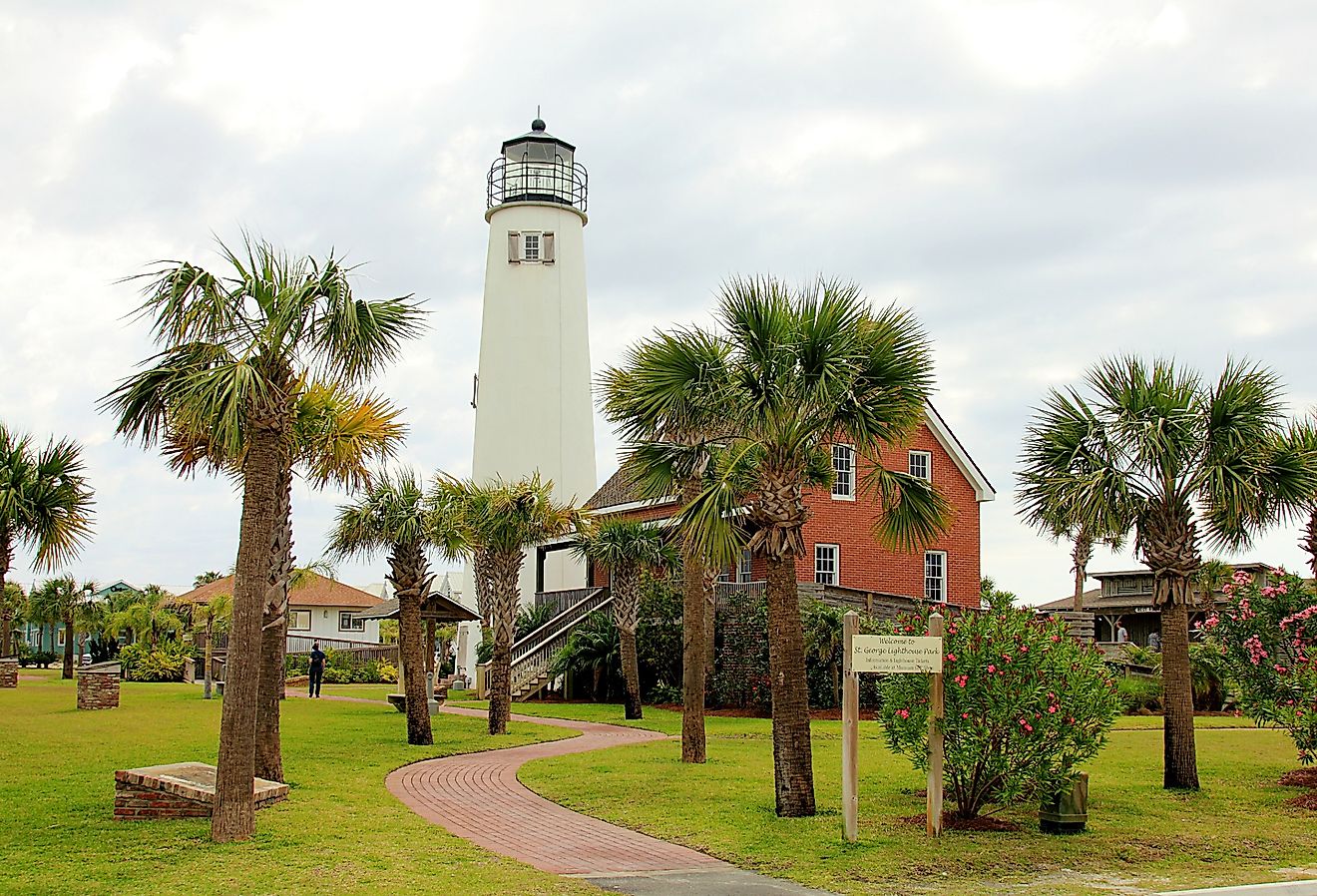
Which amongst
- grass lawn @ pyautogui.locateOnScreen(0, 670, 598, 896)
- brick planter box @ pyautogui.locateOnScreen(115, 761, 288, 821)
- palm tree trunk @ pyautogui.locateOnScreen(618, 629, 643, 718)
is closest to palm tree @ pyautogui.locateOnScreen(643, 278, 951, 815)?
grass lawn @ pyautogui.locateOnScreen(0, 670, 598, 896)

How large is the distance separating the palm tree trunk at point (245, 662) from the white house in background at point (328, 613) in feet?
166

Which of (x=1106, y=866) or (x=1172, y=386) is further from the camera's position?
(x=1172, y=386)

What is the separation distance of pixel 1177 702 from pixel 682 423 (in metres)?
7.41

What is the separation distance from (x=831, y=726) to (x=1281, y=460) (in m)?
11.5

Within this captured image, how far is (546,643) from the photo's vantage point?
114ft

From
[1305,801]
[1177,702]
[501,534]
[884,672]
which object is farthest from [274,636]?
[1305,801]

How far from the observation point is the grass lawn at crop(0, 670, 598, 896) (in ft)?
31.3

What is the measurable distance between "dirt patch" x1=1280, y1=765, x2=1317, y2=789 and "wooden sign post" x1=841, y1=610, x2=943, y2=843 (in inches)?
275

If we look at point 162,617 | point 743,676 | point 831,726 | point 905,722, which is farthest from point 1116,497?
point 162,617

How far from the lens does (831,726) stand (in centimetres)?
2497

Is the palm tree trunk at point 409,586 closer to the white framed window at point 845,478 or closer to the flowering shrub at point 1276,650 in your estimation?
the flowering shrub at point 1276,650

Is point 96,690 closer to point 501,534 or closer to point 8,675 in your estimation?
point 501,534

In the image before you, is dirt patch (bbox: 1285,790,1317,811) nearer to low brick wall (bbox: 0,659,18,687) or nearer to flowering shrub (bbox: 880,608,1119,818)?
flowering shrub (bbox: 880,608,1119,818)

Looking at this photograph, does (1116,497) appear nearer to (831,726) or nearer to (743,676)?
(831,726)
